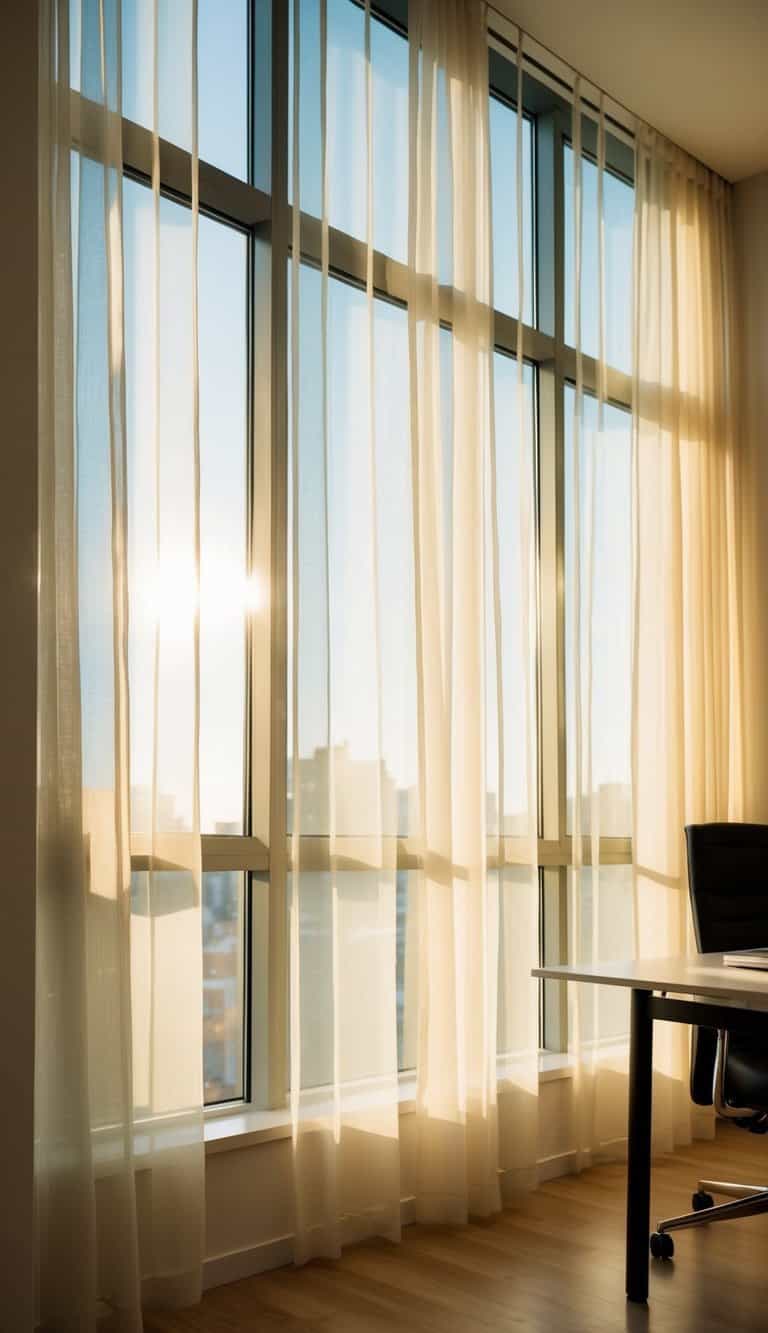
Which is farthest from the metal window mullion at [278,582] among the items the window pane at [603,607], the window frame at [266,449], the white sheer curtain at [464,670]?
the window pane at [603,607]

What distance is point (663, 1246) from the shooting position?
3352mm

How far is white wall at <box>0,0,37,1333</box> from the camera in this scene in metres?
2.44

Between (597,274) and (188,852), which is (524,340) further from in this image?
(188,852)

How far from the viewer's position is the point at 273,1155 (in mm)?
3283

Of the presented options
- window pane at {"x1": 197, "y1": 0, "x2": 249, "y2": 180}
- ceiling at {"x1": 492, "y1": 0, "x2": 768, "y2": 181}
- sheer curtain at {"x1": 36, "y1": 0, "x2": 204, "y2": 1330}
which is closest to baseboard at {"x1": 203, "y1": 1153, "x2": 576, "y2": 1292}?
sheer curtain at {"x1": 36, "y1": 0, "x2": 204, "y2": 1330}

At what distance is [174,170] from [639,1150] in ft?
8.75

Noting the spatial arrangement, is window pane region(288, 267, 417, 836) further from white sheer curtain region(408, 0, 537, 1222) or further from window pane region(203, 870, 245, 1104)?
window pane region(203, 870, 245, 1104)

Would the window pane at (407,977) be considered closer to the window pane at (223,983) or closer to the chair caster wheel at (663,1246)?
the window pane at (223,983)

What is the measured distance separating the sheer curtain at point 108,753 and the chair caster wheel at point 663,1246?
1.22 metres

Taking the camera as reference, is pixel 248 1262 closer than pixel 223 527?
Yes

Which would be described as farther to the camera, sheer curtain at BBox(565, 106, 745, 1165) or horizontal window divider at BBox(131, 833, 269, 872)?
sheer curtain at BBox(565, 106, 745, 1165)

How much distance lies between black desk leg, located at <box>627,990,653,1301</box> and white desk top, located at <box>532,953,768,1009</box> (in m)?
0.11

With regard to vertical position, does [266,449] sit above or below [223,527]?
above

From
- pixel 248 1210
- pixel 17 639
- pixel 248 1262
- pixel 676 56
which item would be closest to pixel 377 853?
pixel 248 1210
